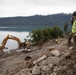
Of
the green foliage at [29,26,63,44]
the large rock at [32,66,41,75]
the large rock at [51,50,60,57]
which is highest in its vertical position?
the large rock at [51,50,60,57]

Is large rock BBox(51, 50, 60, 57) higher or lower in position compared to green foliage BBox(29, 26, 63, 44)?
higher

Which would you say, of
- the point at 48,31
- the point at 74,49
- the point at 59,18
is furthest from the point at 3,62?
the point at 59,18

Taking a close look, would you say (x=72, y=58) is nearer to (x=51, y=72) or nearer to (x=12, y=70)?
(x=51, y=72)

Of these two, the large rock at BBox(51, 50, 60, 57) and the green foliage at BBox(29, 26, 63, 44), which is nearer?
the large rock at BBox(51, 50, 60, 57)

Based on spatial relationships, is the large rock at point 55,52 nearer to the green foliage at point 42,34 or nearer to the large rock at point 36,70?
the large rock at point 36,70

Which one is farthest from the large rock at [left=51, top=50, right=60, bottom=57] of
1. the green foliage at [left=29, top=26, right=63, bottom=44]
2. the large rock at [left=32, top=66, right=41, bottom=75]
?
the green foliage at [left=29, top=26, right=63, bottom=44]

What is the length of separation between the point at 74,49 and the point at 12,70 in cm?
360

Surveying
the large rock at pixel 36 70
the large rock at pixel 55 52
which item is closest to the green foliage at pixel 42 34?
the large rock at pixel 55 52

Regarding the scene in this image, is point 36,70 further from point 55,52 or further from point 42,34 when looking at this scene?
point 42,34

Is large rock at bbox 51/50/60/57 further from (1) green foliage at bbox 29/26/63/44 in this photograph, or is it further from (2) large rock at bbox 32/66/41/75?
(1) green foliage at bbox 29/26/63/44

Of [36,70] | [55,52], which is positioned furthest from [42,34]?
[36,70]

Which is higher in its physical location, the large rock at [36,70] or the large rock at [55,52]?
the large rock at [55,52]

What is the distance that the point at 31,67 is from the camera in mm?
12836

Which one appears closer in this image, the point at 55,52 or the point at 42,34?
the point at 55,52
